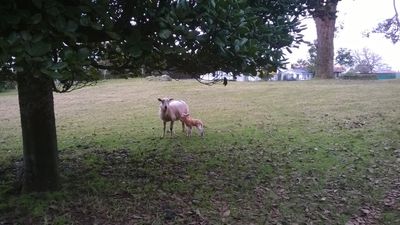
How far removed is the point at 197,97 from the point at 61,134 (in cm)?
891

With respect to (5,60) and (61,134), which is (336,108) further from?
(5,60)

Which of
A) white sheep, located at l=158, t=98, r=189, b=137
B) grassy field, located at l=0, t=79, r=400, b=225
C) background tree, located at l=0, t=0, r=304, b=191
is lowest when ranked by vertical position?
grassy field, located at l=0, t=79, r=400, b=225

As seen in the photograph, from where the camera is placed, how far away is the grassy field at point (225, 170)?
195 inches

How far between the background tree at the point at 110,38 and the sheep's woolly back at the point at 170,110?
3.76 meters

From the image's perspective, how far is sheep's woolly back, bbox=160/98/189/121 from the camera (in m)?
9.50

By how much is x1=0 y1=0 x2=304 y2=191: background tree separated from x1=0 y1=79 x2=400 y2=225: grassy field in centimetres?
69

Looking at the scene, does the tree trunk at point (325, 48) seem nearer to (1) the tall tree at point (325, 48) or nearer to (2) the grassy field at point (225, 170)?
(1) the tall tree at point (325, 48)

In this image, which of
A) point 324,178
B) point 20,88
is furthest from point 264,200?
point 20,88

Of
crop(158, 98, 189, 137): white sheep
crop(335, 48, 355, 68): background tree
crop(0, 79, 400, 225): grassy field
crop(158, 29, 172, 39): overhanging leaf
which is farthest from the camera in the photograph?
crop(335, 48, 355, 68): background tree

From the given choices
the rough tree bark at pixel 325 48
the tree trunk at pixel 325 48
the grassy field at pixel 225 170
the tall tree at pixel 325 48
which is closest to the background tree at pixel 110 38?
the grassy field at pixel 225 170

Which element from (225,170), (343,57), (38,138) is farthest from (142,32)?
(343,57)

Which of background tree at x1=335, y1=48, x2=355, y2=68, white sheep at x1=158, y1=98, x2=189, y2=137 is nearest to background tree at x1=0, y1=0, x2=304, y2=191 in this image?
white sheep at x1=158, y1=98, x2=189, y2=137

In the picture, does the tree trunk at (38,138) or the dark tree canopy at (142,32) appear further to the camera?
the tree trunk at (38,138)

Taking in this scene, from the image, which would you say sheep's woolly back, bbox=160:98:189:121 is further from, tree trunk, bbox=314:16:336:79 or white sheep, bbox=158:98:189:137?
tree trunk, bbox=314:16:336:79
